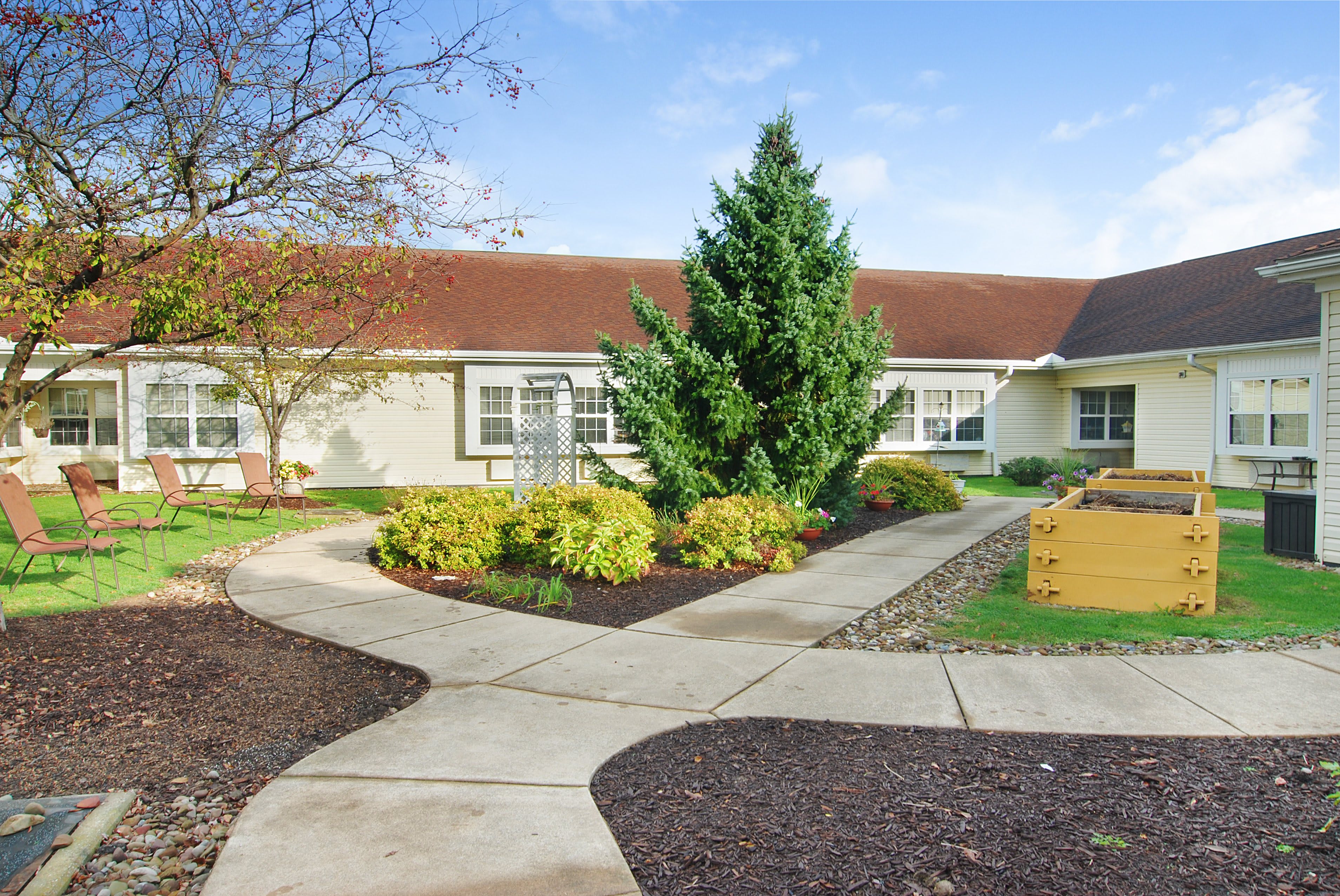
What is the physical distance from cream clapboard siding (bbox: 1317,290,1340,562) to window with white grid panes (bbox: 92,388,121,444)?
67.9 ft

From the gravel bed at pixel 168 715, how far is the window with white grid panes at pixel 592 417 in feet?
35.7

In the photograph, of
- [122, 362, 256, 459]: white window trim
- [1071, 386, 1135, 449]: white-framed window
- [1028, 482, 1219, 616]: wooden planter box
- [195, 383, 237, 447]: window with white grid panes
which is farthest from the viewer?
[1071, 386, 1135, 449]: white-framed window

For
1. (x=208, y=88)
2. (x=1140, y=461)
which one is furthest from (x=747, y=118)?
(x=1140, y=461)

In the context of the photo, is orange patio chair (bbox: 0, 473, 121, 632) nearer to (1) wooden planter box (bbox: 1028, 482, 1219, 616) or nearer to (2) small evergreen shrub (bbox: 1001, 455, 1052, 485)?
(1) wooden planter box (bbox: 1028, 482, 1219, 616)

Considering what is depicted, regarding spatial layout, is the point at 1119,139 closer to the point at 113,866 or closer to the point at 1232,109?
the point at 1232,109

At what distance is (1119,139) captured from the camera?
10922 millimetres

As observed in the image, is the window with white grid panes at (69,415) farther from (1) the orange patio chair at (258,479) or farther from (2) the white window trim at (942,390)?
(2) the white window trim at (942,390)

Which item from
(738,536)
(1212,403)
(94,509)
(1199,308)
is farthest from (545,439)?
(1199,308)

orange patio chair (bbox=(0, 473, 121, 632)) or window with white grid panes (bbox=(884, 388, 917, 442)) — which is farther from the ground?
window with white grid panes (bbox=(884, 388, 917, 442))

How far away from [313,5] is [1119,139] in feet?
34.8

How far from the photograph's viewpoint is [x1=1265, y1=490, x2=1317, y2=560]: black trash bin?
805 cm

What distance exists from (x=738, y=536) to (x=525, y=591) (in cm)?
232

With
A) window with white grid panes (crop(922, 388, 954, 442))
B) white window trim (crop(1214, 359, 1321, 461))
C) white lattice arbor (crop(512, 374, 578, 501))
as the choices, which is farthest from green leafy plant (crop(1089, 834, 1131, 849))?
window with white grid panes (crop(922, 388, 954, 442))

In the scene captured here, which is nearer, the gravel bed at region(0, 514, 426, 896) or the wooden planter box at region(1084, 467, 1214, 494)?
the gravel bed at region(0, 514, 426, 896)
